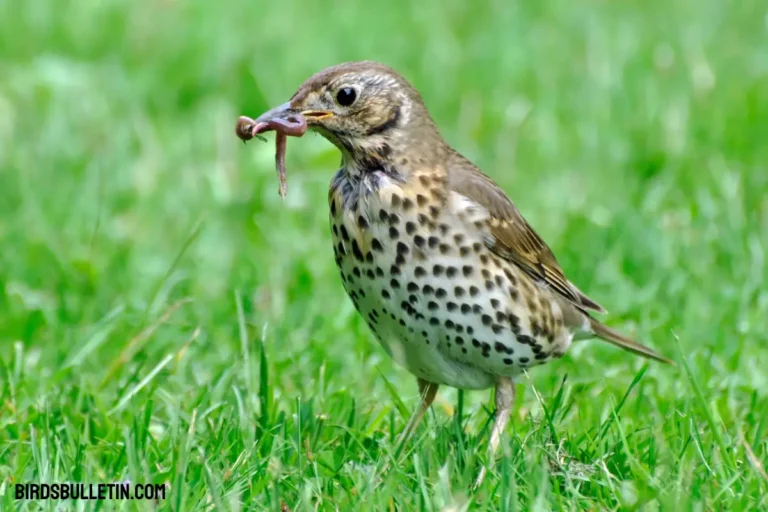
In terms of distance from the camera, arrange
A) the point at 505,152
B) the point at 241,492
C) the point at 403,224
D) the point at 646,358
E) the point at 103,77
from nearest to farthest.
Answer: the point at 241,492, the point at 403,224, the point at 646,358, the point at 505,152, the point at 103,77

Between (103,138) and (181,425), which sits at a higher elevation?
(103,138)

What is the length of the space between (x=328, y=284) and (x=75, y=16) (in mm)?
4197

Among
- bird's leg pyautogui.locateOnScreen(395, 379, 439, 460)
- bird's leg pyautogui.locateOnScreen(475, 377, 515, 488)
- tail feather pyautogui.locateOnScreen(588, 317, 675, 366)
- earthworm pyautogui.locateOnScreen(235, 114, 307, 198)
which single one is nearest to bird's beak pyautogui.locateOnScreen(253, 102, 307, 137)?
earthworm pyautogui.locateOnScreen(235, 114, 307, 198)

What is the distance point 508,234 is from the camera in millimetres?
4598

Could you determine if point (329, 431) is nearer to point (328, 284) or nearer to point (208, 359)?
point (208, 359)

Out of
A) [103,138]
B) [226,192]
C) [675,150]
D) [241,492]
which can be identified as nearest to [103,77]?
[103,138]

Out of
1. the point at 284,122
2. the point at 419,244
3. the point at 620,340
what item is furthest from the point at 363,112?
the point at 620,340

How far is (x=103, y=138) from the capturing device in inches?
311

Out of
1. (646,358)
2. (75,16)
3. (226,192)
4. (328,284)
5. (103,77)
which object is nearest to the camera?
(646,358)

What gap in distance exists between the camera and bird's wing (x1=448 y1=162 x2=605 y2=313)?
4477 millimetres

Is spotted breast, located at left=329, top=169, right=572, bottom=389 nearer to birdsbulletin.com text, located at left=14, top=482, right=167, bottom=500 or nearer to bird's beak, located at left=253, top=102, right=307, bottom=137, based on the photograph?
bird's beak, located at left=253, top=102, right=307, bottom=137

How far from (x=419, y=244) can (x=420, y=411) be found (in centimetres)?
60

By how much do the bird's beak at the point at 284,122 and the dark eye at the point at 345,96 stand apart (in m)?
0.14

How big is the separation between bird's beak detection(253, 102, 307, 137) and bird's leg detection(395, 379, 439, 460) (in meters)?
0.97
